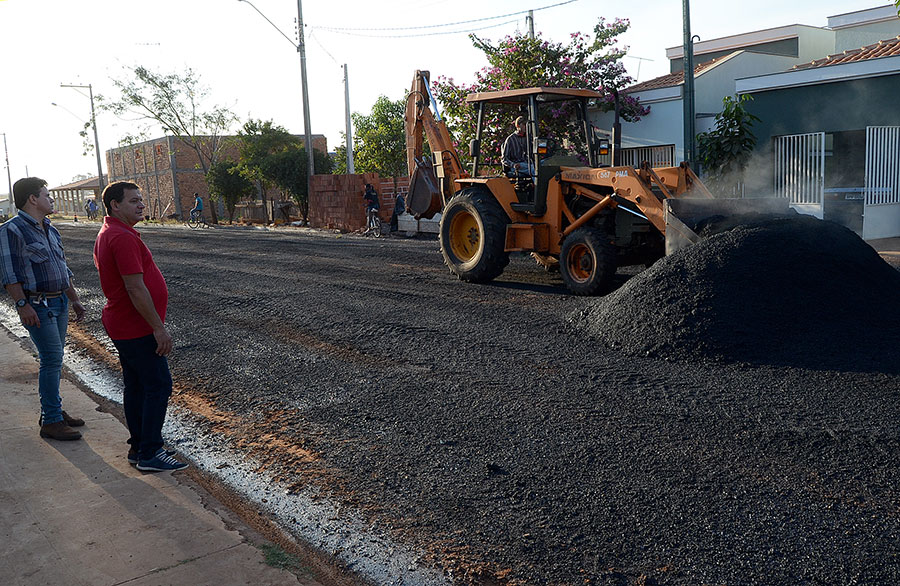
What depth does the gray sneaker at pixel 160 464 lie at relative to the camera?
454 centimetres

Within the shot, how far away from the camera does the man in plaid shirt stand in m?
4.83

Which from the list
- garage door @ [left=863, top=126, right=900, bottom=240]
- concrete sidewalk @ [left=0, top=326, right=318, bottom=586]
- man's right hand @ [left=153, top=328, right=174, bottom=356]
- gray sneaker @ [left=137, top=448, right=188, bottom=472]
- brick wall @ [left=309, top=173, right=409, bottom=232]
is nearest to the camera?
concrete sidewalk @ [left=0, top=326, right=318, bottom=586]

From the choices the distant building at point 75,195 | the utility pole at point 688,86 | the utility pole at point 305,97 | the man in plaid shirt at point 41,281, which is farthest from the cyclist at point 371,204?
the distant building at point 75,195

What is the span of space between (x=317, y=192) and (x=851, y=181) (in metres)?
17.7

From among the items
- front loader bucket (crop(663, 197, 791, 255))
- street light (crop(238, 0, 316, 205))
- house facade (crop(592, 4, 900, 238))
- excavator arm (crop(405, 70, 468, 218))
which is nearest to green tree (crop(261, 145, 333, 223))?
street light (crop(238, 0, 316, 205))

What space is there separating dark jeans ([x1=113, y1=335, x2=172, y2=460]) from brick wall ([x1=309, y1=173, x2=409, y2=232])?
20322 mm

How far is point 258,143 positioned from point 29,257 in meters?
29.5

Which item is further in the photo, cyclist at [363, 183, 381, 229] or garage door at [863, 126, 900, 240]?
cyclist at [363, 183, 381, 229]

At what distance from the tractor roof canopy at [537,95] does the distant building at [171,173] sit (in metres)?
39.8

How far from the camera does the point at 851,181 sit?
17.7 m

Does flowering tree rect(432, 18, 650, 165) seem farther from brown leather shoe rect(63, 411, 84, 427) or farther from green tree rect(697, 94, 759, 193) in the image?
brown leather shoe rect(63, 411, 84, 427)

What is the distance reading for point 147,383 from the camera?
14.9 feet

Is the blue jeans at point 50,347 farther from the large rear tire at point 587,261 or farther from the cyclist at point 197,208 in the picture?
the cyclist at point 197,208

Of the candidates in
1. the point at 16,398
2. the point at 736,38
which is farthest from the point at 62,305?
the point at 736,38
